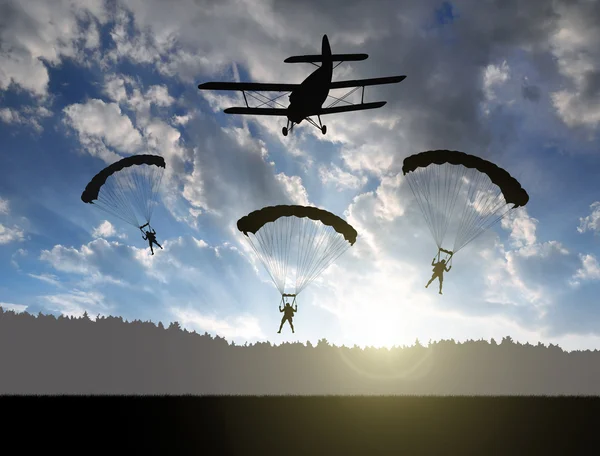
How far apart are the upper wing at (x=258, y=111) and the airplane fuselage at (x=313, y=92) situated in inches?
90.1

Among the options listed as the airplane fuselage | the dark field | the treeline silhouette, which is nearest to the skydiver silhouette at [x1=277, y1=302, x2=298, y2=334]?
the dark field

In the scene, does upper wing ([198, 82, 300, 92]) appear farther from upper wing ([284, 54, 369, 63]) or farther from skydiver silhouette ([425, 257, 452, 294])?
skydiver silhouette ([425, 257, 452, 294])

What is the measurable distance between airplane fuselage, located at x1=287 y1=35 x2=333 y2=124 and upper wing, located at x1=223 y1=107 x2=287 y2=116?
2290mm

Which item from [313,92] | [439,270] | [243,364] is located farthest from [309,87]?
[243,364]

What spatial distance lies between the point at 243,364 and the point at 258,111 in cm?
10812

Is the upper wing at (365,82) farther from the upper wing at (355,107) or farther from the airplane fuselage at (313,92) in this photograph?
the airplane fuselage at (313,92)

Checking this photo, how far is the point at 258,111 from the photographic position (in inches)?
1238

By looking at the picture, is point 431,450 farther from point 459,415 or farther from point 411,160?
point 411,160

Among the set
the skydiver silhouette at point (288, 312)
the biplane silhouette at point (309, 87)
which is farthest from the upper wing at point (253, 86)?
the skydiver silhouette at point (288, 312)

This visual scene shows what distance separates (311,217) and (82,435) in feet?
39.0

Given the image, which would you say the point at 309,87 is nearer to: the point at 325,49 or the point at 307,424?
the point at 325,49

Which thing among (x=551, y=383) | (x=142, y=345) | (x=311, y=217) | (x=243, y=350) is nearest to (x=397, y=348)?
(x=551, y=383)

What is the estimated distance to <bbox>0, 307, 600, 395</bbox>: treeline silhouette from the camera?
104 metres

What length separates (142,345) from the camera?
382 ft
